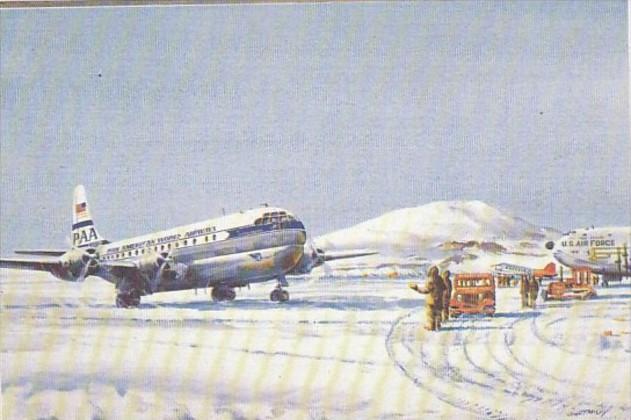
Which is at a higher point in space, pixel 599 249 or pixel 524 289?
pixel 599 249

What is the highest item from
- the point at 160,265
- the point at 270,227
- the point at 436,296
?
the point at 270,227

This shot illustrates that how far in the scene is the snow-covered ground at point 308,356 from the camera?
248 cm

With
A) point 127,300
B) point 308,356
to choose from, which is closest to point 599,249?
point 308,356

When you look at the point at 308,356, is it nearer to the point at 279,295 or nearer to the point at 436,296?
the point at 279,295

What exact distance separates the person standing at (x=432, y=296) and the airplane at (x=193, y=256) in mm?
187

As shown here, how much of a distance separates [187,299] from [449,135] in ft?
3.10

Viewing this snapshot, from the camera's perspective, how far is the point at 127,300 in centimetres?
253

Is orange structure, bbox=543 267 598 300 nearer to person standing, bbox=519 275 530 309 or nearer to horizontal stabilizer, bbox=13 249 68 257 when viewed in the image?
person standing, bbox=519 275 530 309

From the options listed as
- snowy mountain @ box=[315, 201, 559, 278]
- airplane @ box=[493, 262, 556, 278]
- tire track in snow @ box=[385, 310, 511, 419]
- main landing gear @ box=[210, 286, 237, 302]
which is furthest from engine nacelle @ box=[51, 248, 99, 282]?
airplane @ box=[493, 262, 556, 278]

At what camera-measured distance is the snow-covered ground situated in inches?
97.7

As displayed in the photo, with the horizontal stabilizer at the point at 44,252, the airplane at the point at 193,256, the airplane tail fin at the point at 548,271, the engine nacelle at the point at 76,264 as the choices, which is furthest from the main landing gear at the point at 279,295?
the airplane tail fin at the point at 548,271

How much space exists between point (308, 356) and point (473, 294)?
1.74ft

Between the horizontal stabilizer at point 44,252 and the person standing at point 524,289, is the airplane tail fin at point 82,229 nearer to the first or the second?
the horizontal stabilizer at point 44,252

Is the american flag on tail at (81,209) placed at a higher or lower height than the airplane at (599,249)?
higher
